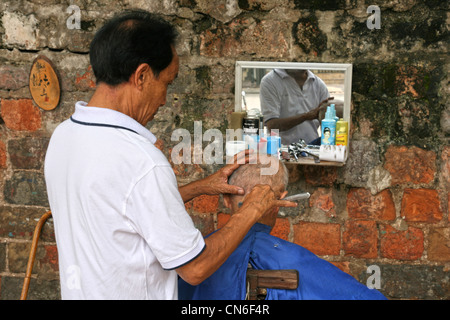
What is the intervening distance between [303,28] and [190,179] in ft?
3.09

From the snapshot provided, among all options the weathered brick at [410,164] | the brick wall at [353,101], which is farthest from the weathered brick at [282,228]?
the weathered brick at [410,164]

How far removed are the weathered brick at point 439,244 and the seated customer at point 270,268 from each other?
0.93m

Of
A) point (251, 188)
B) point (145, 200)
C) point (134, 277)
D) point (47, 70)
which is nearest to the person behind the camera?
point (145, 200)

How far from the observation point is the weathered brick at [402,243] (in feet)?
7.93

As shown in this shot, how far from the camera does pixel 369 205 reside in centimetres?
243

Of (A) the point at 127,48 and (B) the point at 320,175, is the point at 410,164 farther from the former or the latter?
(A) the point at 127,48

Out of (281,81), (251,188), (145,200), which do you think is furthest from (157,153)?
(281,81)

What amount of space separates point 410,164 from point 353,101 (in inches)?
16.2

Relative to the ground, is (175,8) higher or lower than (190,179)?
higher

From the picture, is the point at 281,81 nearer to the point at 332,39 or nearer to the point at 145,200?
the point at 332,39

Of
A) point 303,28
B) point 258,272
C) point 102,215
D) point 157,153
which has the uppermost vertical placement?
point 303,28

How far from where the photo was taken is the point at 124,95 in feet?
4.46

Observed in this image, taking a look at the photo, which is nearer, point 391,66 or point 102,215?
point 102,215

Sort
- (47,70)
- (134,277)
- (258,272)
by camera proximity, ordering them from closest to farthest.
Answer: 1. (134,277)
2. (258,272)
3. (47,70)
